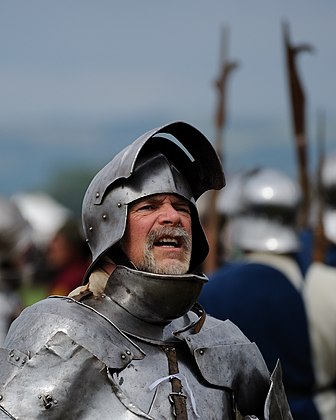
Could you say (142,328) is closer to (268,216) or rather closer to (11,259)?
(268,216)

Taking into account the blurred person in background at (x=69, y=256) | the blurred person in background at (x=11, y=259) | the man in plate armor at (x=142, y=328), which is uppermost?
the man in plate armor at (x=142, y=328)

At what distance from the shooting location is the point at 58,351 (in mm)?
5398

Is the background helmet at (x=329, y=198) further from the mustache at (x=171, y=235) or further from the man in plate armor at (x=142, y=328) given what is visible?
the mustache at (x=171, y=235)

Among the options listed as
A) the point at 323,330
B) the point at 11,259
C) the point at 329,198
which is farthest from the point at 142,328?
the point at 329,198

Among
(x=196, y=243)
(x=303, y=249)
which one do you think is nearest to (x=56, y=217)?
(x=303, y=249)

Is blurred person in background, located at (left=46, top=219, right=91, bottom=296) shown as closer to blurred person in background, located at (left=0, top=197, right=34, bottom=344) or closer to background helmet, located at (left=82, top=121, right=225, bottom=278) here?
blurred person in background, located at (left=0, top=197, right=34, bottom=344)

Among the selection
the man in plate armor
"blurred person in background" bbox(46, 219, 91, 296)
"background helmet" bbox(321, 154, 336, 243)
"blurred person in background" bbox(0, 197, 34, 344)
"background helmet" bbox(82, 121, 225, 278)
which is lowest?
"blurred person in background" bbox(46, 219, 91, 296)

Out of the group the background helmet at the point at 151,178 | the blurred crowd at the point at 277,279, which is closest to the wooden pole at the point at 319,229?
the blurred crowd at the point at 277,279

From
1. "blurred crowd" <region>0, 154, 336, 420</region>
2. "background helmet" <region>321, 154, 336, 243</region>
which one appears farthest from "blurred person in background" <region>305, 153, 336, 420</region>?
"background helmet" <region>321, 154, 336, 243</region>

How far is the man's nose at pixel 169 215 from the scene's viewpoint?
5.66 meters

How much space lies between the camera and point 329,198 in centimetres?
1062

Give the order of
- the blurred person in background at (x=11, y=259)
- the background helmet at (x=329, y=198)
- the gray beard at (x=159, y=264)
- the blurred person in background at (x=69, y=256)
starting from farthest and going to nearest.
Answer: the blurred person in background at (x=69, y=256), the background helmet at (x=329, y=198), the blurred person in background at (x=11, y=259), the gray beard at (x=159, y=264)

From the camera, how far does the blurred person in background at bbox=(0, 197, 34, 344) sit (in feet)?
31.9

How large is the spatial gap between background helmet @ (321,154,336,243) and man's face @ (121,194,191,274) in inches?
180
